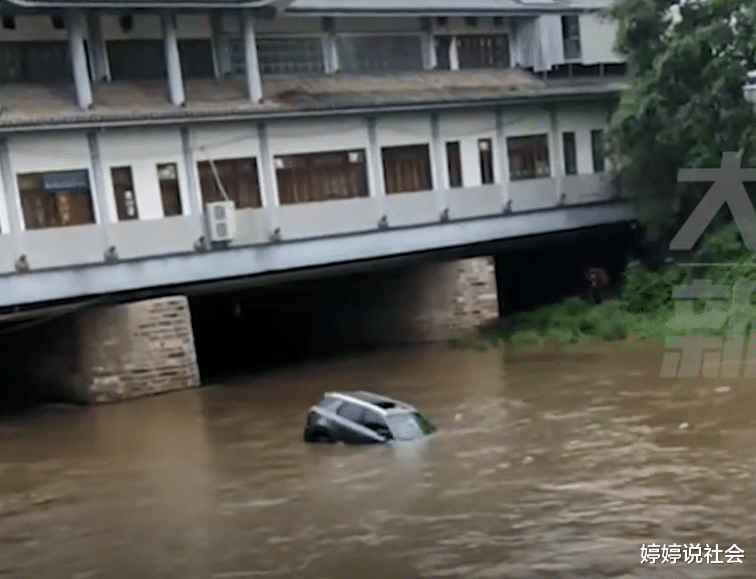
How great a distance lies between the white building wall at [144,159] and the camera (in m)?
21.6

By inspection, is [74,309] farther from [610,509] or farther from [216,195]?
[610,509]

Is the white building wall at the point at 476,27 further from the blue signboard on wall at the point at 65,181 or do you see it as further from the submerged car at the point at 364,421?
the submerged car at the point at 364,421

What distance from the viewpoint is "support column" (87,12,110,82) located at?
23094 millimetres

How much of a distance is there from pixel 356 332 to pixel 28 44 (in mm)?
11147

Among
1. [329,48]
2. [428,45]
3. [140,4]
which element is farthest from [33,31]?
[428,45]

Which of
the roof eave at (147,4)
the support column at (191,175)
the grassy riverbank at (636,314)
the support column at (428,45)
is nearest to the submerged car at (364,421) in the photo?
the support column at (191,175)

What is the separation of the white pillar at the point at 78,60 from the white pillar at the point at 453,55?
1121cm

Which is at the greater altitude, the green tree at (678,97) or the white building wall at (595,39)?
the white building wall at (595,39)

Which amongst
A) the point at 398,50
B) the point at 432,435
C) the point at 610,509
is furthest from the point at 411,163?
the point at 610,509

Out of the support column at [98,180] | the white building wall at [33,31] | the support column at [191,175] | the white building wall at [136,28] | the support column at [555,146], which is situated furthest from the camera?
the support column at [555,146]

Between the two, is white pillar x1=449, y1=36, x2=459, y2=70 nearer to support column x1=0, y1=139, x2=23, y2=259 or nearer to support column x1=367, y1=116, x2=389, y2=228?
support column x1=367, y1=116, x2=389, y2=228

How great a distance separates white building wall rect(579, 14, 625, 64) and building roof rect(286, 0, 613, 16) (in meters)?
0.46

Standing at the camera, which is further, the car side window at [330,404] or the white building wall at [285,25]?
the white building wall at [285,25]

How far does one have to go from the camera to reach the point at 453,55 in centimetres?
2938
